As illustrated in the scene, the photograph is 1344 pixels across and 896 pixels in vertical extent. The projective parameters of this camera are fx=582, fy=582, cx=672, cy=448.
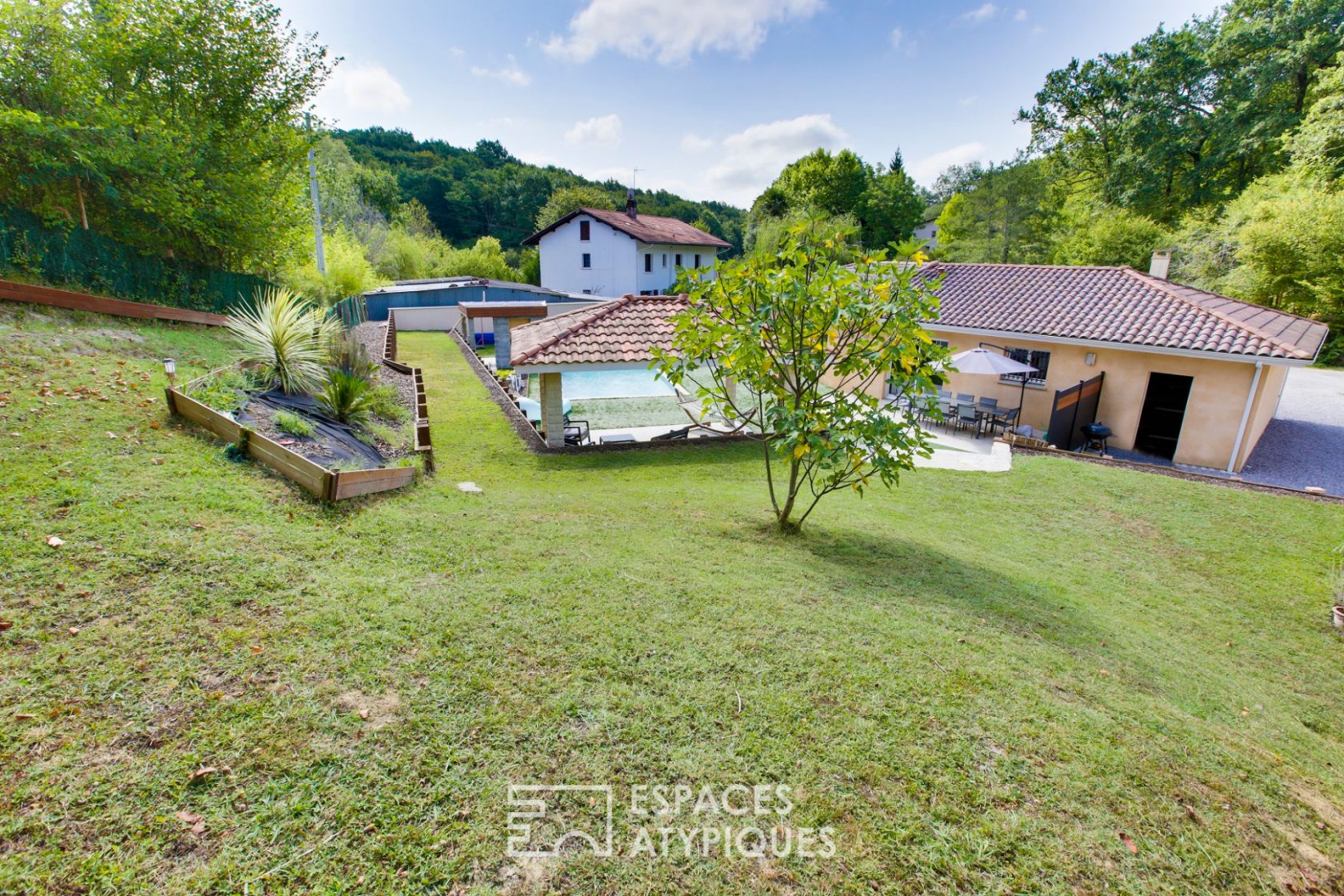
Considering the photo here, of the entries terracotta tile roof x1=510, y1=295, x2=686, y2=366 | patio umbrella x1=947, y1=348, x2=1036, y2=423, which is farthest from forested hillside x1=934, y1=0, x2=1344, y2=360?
terracotta tile roof x1=510, y1=295, x2=686, y2=366

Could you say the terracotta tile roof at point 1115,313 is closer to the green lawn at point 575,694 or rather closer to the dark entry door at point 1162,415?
the dark entry door at point 1162,415

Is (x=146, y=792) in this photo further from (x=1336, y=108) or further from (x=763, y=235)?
(x=763, y=235)

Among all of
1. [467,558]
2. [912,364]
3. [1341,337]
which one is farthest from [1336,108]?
[467,558]

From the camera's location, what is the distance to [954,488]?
10172 mm

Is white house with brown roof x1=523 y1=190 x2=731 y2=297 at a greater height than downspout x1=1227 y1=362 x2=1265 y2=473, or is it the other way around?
white house with brown roof x1=523 y1=190 x2=731 y2=297

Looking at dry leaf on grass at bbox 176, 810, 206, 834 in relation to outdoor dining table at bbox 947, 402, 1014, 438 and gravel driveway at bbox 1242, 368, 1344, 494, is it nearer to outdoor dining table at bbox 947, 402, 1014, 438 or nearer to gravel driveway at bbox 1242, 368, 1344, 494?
outdoor dining table at bbox 947, 402, 1014, 438

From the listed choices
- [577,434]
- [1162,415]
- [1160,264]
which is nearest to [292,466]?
[577,434]

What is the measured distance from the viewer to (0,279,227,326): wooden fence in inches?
396

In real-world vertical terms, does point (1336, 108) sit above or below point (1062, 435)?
above

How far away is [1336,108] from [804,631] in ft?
124

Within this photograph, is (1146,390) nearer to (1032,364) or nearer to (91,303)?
(1032,364)

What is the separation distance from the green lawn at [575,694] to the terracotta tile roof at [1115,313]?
7.84 meters

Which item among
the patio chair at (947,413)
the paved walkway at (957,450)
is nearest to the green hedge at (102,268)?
the paved walkway at (957,450)

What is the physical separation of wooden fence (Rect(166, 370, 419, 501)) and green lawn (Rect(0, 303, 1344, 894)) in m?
0.19
